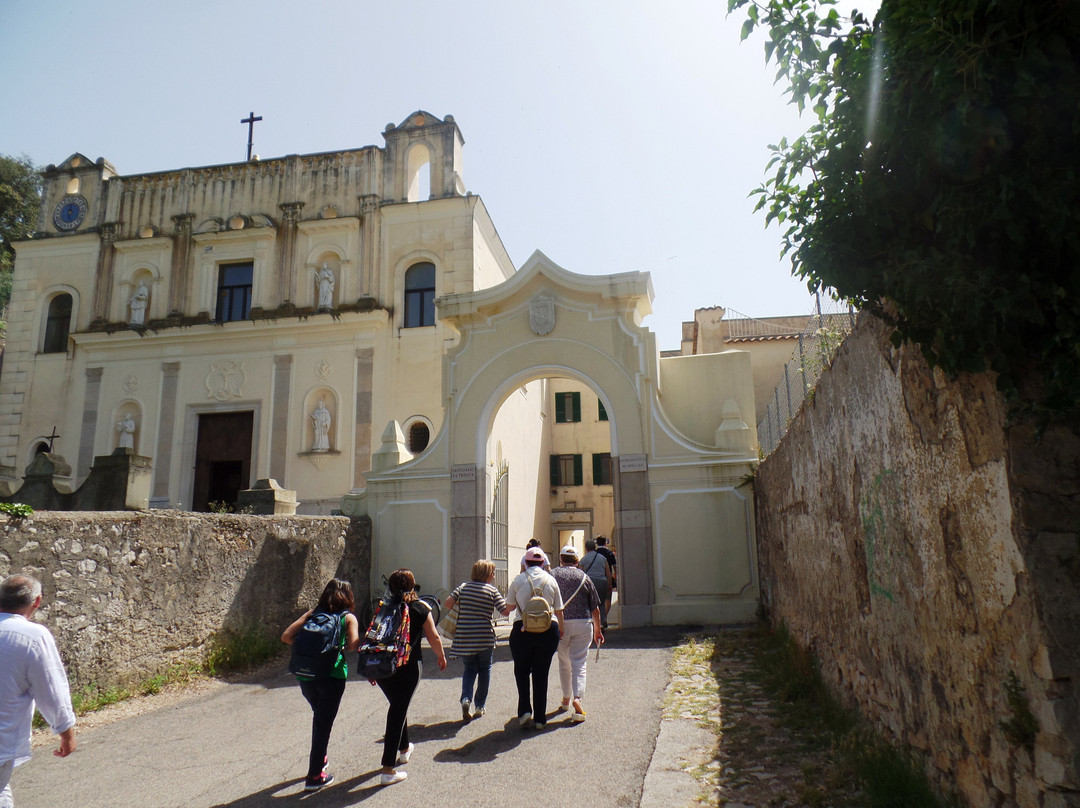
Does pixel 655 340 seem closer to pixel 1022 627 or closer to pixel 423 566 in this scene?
pixel 423 566

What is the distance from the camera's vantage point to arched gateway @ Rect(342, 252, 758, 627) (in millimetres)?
13461

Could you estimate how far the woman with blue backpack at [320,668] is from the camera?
555cm

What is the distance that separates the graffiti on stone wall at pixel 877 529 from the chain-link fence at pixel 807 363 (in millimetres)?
1134

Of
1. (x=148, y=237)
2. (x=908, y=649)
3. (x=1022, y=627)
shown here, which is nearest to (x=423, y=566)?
(x=908, y=649)

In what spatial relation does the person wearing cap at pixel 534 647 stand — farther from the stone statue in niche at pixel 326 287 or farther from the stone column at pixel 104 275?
the stone column at pixel 104 275

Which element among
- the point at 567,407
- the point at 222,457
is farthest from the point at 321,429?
the point at 567,407

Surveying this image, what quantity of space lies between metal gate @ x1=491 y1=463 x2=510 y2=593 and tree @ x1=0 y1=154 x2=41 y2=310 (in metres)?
30.1

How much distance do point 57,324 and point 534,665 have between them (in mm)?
23274

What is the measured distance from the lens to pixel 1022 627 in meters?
3.07

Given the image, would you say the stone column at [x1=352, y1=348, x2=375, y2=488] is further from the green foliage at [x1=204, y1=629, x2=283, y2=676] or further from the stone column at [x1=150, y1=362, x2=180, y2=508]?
the green foliage at [x1=204, y1=629, x2=283, y2=676]

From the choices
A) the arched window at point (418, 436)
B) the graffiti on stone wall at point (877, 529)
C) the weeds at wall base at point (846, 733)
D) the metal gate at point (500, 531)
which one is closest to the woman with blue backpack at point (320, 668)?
the weeds at wall base at point (846, 733)

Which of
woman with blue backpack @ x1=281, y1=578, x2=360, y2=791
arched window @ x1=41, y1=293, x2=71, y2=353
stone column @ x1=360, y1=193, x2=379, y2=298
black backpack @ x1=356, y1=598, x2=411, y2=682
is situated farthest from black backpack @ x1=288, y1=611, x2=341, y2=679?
arched window @ x1=41, y1=293, x2=71, y2=353

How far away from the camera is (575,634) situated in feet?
24.6

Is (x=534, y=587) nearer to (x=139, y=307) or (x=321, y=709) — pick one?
(x=321, y=709)
